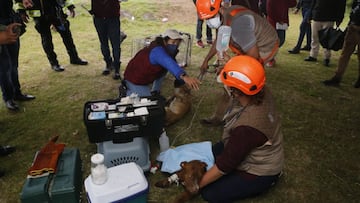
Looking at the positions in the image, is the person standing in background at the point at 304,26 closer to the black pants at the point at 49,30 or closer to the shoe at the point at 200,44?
the shoe at the point at 200,44

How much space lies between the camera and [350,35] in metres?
4.15

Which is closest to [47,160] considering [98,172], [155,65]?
[98,172]

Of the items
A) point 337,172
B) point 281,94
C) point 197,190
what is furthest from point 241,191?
point 281,94

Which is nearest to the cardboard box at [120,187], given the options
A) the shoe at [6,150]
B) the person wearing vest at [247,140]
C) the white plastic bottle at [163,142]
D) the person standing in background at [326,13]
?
the person wearing vest at [247,140]

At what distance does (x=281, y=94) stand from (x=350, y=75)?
1.62 m

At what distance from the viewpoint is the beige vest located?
6.19 feet

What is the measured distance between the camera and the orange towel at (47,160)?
2.10 meters

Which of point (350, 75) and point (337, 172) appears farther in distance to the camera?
point (350, 75)

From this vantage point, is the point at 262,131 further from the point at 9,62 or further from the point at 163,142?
the point at 9,62

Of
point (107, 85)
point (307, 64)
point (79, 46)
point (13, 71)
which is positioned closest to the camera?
point (13, 71)

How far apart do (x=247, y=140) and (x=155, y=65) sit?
1.45 meters

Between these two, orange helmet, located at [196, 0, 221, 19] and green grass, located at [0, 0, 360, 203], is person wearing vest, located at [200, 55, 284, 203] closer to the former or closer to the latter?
green grass, located at [0, 0, 360, 203]

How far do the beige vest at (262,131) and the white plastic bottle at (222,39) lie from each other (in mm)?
904

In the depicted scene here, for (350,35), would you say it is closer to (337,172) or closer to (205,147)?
(337,172)
